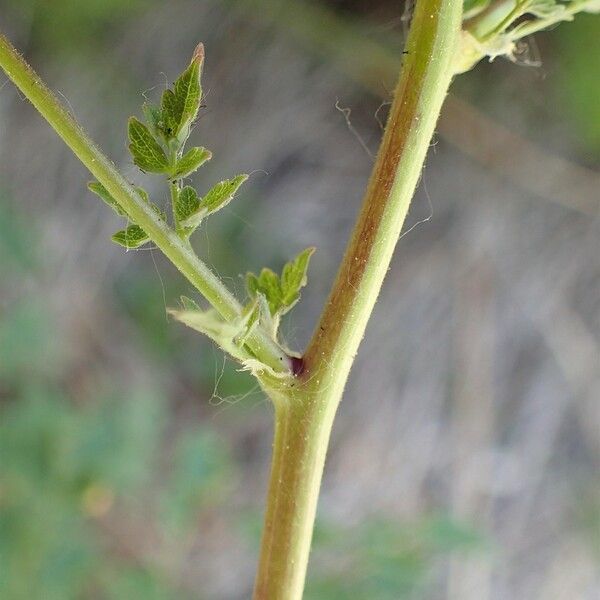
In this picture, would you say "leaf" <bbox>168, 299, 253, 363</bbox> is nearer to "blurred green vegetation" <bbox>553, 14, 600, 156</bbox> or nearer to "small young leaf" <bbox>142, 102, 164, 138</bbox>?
"small young leaf" <bbox>142, 102, 164, 138</bbox>

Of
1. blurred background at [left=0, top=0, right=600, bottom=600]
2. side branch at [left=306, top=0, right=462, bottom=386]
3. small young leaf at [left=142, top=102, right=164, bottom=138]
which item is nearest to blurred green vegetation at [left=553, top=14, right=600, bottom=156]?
blurred background at [left=0, top=0, right=600, bottom=600]

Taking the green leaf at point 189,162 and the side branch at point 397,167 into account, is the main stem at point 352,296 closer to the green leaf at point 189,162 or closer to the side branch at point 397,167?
the side branch at point 397,167

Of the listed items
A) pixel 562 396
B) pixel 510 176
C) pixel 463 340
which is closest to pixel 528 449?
pixel 562 396

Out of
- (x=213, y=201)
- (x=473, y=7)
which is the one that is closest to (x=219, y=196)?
(x=213, y=201)

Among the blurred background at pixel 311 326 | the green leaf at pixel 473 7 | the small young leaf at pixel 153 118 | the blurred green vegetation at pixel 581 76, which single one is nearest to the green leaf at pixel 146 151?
the small young leaf at pixel 153 118

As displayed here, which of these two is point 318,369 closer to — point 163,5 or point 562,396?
point 163,5
